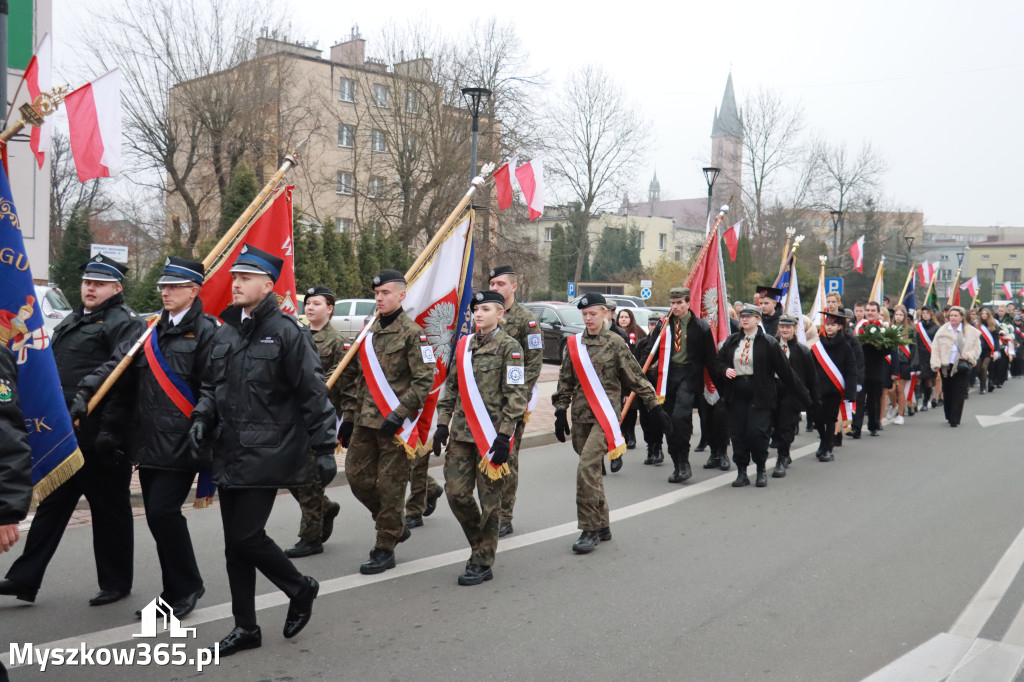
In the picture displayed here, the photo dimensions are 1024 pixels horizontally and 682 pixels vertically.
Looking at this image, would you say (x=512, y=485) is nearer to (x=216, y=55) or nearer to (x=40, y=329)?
(x=40, y=329)

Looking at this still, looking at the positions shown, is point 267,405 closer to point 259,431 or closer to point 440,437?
point 259,431

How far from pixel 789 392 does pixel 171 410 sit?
6.92 metres

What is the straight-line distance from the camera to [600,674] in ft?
14.2

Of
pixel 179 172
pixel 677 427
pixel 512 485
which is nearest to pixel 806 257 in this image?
pixel 179 172

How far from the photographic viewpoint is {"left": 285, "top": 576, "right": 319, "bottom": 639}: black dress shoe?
4684mm

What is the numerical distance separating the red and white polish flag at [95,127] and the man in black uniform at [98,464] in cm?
121

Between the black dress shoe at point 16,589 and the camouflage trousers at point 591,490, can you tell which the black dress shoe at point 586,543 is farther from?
the black dress shoe at point 16,589

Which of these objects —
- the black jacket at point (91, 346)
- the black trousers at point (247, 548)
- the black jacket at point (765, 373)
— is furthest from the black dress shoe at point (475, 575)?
the black jacket at point (765, 373)


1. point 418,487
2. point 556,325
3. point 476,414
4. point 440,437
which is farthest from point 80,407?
point 556,325

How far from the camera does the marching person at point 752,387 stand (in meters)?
9.38

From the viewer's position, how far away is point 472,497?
231 inches

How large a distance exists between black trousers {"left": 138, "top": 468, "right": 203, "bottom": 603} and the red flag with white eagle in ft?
4.87

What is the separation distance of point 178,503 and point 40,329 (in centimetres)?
114

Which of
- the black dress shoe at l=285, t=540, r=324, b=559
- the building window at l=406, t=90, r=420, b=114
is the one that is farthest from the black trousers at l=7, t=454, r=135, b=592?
the building window at l=406, t=90, r=420, b=114
